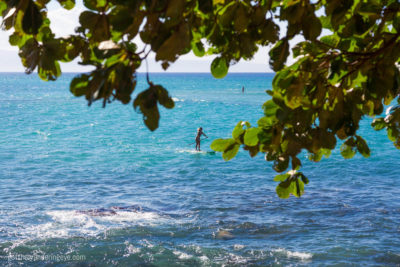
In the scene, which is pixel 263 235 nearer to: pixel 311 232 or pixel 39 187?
pixel 311 232

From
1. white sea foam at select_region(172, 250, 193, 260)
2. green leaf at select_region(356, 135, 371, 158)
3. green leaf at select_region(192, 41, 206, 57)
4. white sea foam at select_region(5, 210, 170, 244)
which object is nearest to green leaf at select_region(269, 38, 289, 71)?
green leaf at select_region(192, 41, 206, 57)

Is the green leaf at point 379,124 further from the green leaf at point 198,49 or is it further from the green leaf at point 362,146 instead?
the green leaf at point 198,49

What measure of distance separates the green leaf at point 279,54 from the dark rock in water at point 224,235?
9838 millimetres

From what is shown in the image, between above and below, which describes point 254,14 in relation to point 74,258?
above

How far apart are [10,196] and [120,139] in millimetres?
17079

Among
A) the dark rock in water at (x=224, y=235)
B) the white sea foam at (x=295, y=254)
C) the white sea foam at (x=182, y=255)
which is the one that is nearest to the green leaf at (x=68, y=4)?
the white sea foam at (x=182, y=255)

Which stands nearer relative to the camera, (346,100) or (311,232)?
(346,100)

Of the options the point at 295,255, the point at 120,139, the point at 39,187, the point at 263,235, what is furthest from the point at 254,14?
the point at 120,139

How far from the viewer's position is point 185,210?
15078 mm

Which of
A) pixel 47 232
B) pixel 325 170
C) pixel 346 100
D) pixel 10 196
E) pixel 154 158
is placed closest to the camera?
pixel 346 100

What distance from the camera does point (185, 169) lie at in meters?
21.7

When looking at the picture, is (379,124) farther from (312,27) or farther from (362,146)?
(312,27)

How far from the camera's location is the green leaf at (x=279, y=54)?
9.65 ft

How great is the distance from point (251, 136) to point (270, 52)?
55 cm
